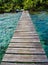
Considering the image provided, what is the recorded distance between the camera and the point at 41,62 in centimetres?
311

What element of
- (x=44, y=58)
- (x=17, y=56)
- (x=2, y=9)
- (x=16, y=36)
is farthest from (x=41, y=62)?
(x=2, y=9)

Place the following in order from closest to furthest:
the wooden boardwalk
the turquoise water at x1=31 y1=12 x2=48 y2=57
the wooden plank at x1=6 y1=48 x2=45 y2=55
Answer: the wooden boardwalk → the wooden plank at x1=6 y1=48 x2=45 y2=55 → the turquoise water at x1=31 y1=12 x2=48 y2=57

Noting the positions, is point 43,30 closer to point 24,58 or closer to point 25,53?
point 25,53

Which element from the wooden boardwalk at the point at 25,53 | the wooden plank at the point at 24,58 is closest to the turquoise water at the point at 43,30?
the wooden boardwalk at the point at 25,53

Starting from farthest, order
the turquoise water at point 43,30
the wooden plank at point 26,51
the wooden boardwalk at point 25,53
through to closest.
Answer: the turquoise water at point 43,30 < the wooden plank at point 26,51 < the wooden boardwalk at point 25,53

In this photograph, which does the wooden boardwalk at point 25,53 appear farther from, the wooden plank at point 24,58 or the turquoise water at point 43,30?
the turquoise water at point 43,30

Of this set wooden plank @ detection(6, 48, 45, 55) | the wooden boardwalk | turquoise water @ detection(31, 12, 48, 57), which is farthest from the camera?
turquoise water @ detection(31, 12, 48, 57)

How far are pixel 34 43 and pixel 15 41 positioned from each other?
0.42 metres

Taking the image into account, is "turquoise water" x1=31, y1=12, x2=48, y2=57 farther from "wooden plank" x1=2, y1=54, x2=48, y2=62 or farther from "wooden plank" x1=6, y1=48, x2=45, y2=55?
"wooden plank" x1=2, y1=54, x2=48, y2=62

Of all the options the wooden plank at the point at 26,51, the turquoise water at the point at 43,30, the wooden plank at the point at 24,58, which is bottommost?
the turquoise water at the point at 43,30

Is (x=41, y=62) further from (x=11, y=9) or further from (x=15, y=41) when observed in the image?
(x=11, y=9)

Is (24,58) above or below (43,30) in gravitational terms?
above

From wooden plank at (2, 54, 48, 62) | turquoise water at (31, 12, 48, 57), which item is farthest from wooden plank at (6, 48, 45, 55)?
turquoise water at (31, 12, 48, 57)

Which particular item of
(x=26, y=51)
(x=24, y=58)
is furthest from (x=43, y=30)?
(x=24, y=58)
